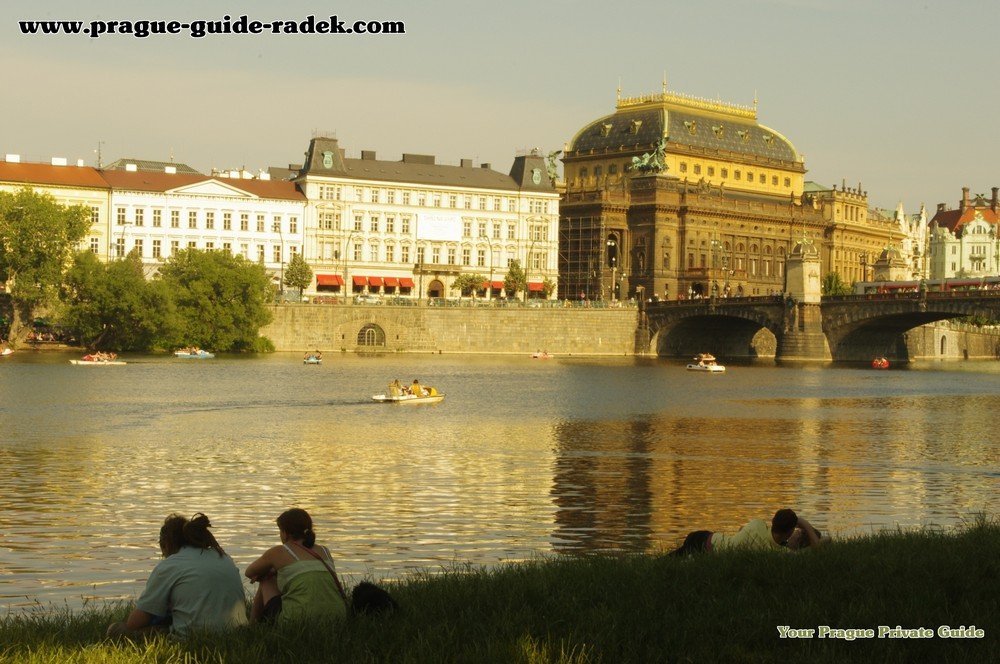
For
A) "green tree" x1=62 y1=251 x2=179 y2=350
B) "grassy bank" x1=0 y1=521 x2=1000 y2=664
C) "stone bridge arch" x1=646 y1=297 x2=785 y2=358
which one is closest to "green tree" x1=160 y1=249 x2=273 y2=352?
"green tree" x1=62 y1=251 x2=179 y2=350

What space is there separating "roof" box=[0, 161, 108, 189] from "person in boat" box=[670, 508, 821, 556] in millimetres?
137065

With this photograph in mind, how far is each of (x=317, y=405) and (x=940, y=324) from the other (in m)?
125

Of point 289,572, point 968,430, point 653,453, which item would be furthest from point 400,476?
point 968,430

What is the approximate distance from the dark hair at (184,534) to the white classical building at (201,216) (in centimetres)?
13787

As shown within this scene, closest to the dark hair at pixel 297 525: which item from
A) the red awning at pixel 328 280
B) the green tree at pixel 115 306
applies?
the green tree at pixel 115 306

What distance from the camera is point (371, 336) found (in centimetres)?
14950

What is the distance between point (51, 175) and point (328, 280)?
32.2 m

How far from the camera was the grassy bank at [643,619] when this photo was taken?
47.9 ft

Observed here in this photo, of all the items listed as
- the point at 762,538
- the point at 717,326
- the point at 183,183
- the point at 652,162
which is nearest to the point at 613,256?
the point at 652,162

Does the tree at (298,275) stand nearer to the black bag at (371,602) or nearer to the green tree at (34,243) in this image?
the green tree at (34,243)

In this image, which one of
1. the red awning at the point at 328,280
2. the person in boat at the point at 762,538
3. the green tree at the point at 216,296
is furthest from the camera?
the red awning at the point at 328,280

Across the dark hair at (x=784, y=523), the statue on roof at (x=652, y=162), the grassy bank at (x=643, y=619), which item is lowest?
the grassy bank at (x=643, y=619)

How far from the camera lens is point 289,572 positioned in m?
16.6

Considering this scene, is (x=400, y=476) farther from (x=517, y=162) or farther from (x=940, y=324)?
(x=940, y=324)
